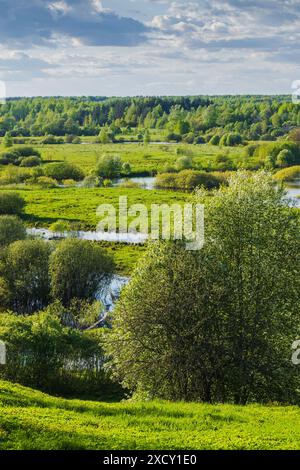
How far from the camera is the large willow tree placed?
26.8 m

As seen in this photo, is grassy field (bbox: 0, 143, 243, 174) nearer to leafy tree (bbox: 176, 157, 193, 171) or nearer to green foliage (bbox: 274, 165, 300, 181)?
leafy tree (bbox: 176, 157, 193, 171)

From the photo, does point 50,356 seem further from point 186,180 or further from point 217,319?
point 186,180

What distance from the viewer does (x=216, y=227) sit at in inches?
1155

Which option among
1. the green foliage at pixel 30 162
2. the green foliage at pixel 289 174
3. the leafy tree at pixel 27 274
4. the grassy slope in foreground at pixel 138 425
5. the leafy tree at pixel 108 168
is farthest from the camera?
the green foliage at pixel 30 162

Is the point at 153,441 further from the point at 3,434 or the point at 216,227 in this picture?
the point at 216,227

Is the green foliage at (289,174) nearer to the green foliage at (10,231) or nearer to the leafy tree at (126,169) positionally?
the leafy tree at (126,169)

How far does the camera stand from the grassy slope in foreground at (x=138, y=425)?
15.6m

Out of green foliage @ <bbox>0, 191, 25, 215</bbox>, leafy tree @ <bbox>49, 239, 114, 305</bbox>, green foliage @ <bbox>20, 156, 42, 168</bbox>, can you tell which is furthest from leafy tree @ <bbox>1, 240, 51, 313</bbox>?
green foliage @ <bbox>20, 156, 42, 168</bbox>

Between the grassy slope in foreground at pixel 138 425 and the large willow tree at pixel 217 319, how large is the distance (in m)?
3.64

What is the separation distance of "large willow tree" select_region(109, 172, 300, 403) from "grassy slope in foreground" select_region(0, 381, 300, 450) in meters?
3.64

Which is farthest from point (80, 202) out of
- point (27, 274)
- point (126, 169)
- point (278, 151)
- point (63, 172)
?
point (278, 151)

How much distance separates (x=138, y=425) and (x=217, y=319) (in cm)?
954

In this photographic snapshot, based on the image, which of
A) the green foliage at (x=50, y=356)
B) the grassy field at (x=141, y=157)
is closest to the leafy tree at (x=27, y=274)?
the green foliage at (x=50, y=356)

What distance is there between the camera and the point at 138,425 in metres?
18.9
